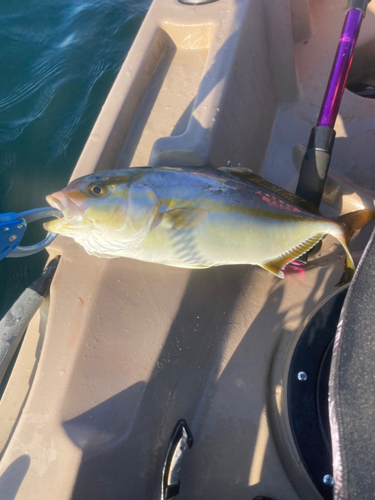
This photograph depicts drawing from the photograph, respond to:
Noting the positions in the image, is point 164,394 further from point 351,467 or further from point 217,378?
point 351,467

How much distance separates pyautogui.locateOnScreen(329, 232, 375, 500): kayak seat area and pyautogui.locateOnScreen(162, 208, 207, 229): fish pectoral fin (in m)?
0.74

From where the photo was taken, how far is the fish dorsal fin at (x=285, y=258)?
169 cm

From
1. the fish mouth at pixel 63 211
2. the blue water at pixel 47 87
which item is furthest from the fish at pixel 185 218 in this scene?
the blue water at pixel 47 87

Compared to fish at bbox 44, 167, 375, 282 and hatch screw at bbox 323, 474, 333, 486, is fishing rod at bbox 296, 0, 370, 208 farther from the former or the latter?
hatch screw at bbox 323, 474, 333, 486

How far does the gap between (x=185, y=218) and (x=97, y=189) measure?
43 centimetres

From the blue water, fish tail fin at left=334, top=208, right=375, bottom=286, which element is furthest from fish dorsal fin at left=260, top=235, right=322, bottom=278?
the blue water

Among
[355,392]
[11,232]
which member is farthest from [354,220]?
[11,232]

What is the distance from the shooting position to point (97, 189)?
1410 mm

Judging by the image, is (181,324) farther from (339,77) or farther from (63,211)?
(339,77)

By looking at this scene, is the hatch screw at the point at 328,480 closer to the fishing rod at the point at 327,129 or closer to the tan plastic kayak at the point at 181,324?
the tan plastic kayak at the point at 181,324

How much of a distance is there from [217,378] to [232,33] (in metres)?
2.28

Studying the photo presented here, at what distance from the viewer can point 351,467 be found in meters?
1.01

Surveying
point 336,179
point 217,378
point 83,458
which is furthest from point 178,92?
point 83,458

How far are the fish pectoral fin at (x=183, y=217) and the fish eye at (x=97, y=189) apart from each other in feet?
1.02
